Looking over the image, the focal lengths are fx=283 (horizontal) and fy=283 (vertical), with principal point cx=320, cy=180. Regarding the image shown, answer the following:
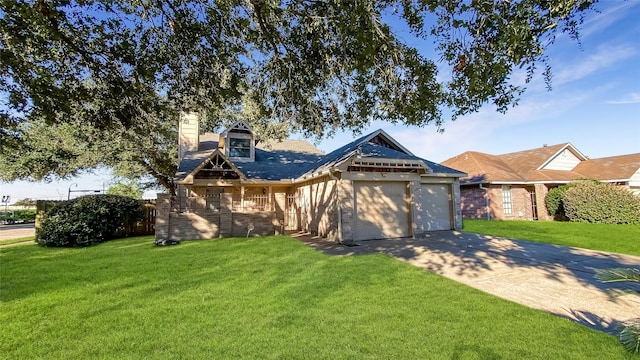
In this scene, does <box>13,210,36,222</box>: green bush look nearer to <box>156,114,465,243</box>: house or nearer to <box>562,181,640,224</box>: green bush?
<box>156,114,465,243</box>: house

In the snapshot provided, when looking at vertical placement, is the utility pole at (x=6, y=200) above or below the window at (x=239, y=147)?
below

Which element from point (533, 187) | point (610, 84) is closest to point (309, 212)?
point (610, 84)

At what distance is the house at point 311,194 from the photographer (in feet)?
38.0

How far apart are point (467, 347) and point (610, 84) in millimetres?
14203

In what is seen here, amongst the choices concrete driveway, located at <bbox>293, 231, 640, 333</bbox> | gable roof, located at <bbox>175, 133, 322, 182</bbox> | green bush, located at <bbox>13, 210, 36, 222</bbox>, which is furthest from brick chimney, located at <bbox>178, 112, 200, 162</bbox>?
green bush, located at <bbox>13, 210, 36, 222</bbox>

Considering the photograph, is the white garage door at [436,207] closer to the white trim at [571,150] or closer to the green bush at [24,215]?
the white trim at [571,150]

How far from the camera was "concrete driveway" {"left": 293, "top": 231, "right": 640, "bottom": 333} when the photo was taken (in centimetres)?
449

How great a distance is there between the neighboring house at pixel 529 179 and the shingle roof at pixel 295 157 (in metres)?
6.64

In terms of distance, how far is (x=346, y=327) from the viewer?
3777mm

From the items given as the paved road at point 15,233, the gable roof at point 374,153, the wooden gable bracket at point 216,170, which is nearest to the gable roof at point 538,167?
the gable roof at point 374,153

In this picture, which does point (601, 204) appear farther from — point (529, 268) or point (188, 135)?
point (188, 135)

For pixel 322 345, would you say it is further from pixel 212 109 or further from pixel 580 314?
pixel 212 109

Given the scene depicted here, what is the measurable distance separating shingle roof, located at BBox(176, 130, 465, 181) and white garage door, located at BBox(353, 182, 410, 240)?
134cm

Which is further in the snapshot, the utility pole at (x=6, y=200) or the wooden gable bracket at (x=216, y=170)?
the utility pole at (x=6, y=200)
